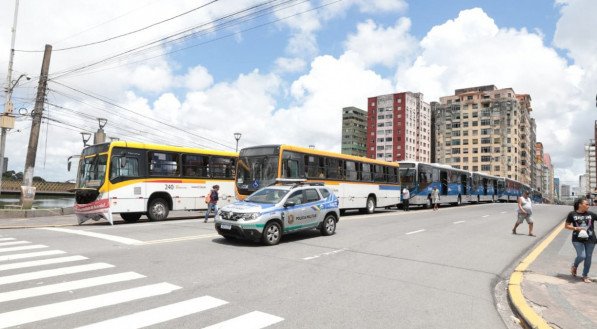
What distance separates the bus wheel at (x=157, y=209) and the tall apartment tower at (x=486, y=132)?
116306 mm

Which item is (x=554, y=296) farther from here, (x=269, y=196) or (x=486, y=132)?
(x=486, y=132)

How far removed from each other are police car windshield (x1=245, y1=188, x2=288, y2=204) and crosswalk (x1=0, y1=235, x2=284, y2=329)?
463cm

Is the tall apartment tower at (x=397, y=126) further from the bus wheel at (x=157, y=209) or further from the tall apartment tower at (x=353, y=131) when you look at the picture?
the bus wheel at (x=157, y=209)

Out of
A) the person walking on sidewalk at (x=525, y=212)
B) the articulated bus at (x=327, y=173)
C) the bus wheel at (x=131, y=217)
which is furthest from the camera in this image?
the bus wheel at (x=131, y=217)

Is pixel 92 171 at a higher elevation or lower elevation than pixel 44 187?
higher

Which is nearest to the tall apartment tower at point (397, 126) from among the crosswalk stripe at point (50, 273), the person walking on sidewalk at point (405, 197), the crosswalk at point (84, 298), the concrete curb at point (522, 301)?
the person walking on sidewalk at point (405, 197)

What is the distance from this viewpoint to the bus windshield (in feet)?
53.0

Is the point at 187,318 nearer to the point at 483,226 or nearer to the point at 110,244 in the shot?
the point at 110,244

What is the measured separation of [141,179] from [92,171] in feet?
6.25

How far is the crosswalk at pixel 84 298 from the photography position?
4.76 meters

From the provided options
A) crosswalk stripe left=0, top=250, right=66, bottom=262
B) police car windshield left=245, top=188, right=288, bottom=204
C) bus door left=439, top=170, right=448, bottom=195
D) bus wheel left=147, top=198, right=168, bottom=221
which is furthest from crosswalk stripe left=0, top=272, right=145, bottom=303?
bus door left=439, top=170, right=448, bottom=195

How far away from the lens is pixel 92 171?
54.3 feet

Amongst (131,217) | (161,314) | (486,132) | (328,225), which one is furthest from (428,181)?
(486,132)

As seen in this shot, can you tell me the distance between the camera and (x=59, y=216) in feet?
68.1
